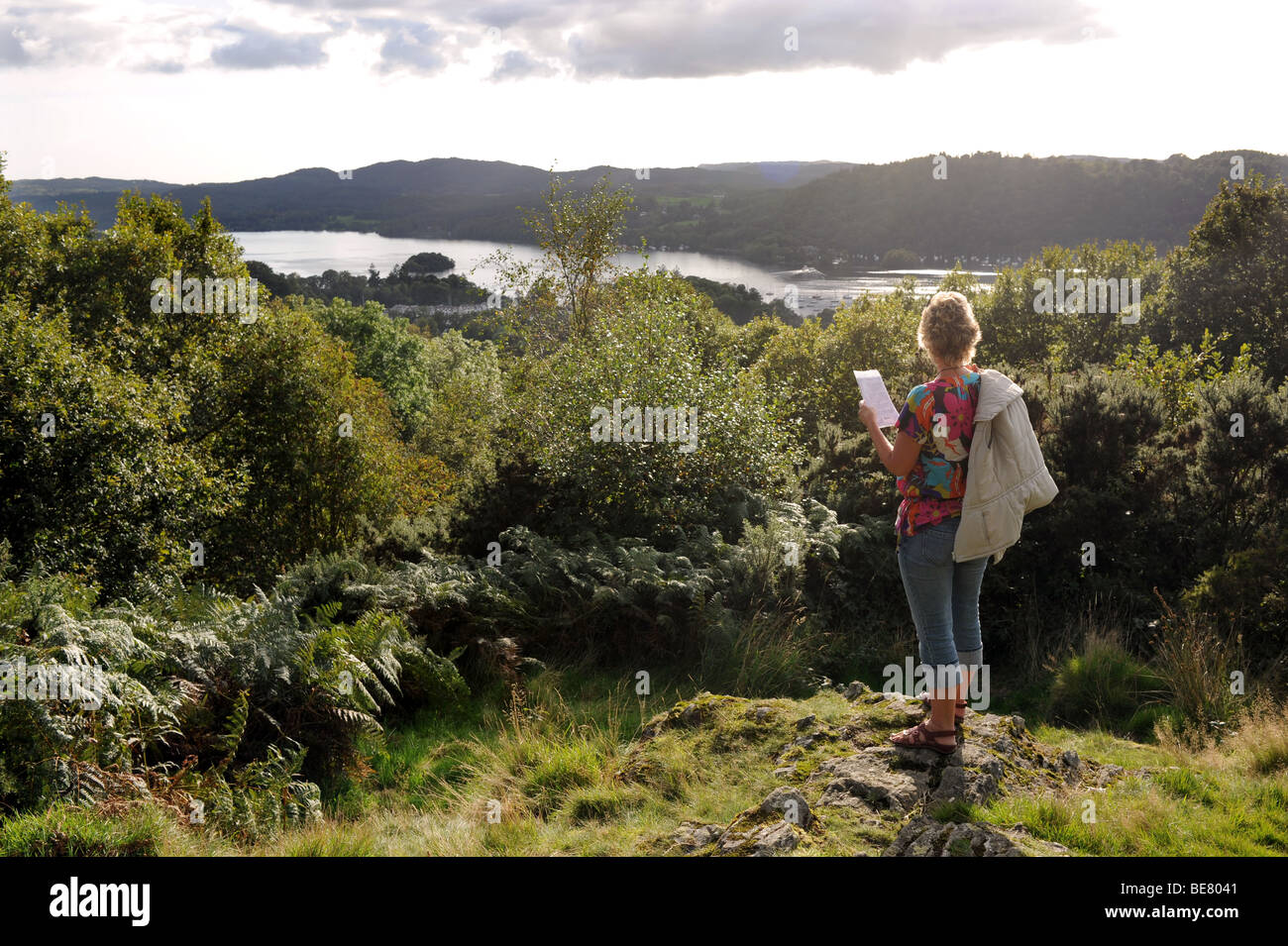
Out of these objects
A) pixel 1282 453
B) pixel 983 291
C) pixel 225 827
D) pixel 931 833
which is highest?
pixel 983 291

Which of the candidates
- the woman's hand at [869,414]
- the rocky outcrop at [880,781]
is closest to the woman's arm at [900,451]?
the woman's hand at [869,414]

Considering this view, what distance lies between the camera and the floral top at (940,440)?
14.8 ft

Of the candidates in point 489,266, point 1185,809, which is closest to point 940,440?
point 1185,809

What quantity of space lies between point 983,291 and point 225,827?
1310 inches

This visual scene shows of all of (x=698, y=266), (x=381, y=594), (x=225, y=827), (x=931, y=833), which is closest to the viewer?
(x=931, y=833)

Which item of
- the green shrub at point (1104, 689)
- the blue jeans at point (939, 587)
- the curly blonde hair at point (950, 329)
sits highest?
the curly blonde hair at point (950, 329)

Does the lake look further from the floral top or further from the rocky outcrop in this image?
the floral top

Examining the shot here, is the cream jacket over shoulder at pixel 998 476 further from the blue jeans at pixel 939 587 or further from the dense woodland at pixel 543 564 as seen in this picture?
the dense woodland at pixel 543 564

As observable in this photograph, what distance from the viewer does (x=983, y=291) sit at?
108 feet

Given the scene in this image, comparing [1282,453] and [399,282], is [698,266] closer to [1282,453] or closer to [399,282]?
[399,282]

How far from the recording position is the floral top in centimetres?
452

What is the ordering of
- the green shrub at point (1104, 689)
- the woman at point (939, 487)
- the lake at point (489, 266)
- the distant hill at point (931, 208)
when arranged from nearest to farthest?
1. the woman at point (939, 487)
2. the green shrub at point (1104, 689)
3. the lake at point (489, 266)
4. the distant hill at point (931, 208)

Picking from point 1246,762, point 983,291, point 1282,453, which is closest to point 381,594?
point 1246,762

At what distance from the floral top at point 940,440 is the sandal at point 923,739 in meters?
1.10
